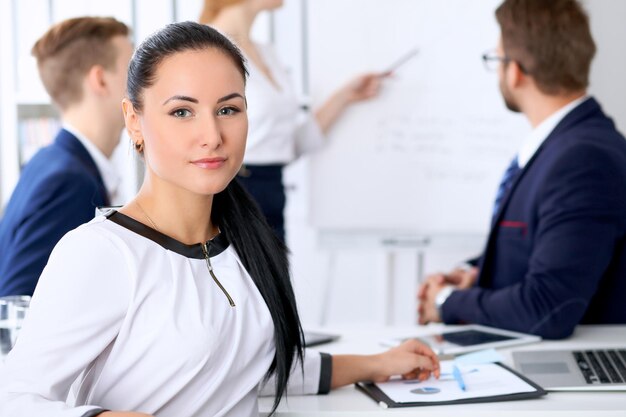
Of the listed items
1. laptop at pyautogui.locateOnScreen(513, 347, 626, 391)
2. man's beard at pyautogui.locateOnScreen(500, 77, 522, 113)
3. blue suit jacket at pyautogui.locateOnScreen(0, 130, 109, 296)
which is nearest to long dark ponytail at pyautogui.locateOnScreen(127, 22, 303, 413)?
laptop at pyautogui.locateOnScreen(513, 347, 626, 391)

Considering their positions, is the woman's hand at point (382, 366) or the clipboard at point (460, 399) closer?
the clipboard at point (460, 399)

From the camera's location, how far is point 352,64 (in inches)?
133

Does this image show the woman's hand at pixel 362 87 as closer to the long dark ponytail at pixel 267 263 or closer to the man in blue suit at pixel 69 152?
the man in blue suit at pixel 69 152

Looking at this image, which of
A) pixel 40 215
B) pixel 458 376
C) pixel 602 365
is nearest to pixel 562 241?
pixel 602 365

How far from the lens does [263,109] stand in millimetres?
3057

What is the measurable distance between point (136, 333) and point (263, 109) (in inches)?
74.6

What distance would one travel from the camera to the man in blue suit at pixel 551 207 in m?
1.99

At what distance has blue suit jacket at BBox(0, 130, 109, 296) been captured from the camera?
1947mm

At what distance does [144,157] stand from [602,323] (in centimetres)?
129

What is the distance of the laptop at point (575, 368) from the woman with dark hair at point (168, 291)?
18.7 inches

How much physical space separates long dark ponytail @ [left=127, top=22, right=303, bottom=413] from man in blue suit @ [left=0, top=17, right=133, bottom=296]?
0.56 metres

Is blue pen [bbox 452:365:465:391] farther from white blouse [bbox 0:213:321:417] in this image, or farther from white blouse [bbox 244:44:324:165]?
white blouse [bbox 244:44:324:165]

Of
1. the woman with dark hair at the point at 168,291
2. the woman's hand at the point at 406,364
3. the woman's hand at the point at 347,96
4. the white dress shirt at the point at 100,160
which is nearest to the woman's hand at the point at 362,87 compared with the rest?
the woman's hand at the point at 347,96

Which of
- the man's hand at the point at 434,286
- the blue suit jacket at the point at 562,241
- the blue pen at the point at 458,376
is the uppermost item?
the blue suit jacket at the point at 562,241
